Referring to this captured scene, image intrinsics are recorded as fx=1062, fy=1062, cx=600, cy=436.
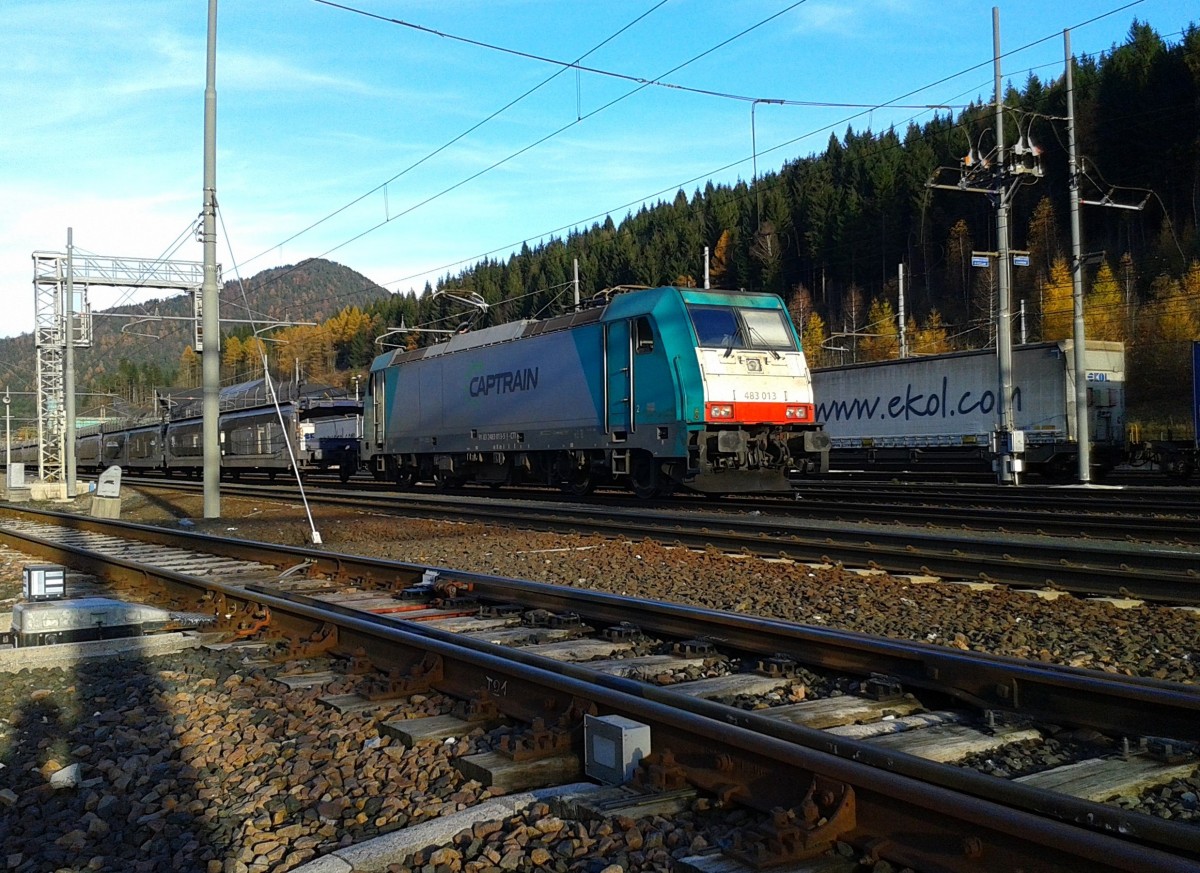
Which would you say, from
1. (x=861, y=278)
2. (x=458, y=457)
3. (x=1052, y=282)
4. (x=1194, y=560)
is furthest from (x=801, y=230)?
(x=1194, y=560)

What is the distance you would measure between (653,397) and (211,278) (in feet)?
25.2

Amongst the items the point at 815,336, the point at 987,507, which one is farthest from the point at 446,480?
the point at 815,336

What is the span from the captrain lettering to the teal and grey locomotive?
0.14 feet

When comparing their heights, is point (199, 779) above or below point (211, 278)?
below

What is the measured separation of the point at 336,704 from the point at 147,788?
1128 mm

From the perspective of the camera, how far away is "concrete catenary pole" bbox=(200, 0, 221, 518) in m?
17.5

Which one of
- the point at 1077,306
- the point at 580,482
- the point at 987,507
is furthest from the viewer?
the point at 1077,306

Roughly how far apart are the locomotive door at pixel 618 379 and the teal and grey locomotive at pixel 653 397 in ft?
0.08

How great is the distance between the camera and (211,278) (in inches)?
703

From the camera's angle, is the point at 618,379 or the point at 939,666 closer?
the point at 939,666

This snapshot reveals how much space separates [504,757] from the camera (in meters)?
4.16

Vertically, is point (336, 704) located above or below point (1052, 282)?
below

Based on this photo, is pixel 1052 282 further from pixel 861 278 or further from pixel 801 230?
pixel 801 230

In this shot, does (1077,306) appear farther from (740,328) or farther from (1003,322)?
(740,328)
